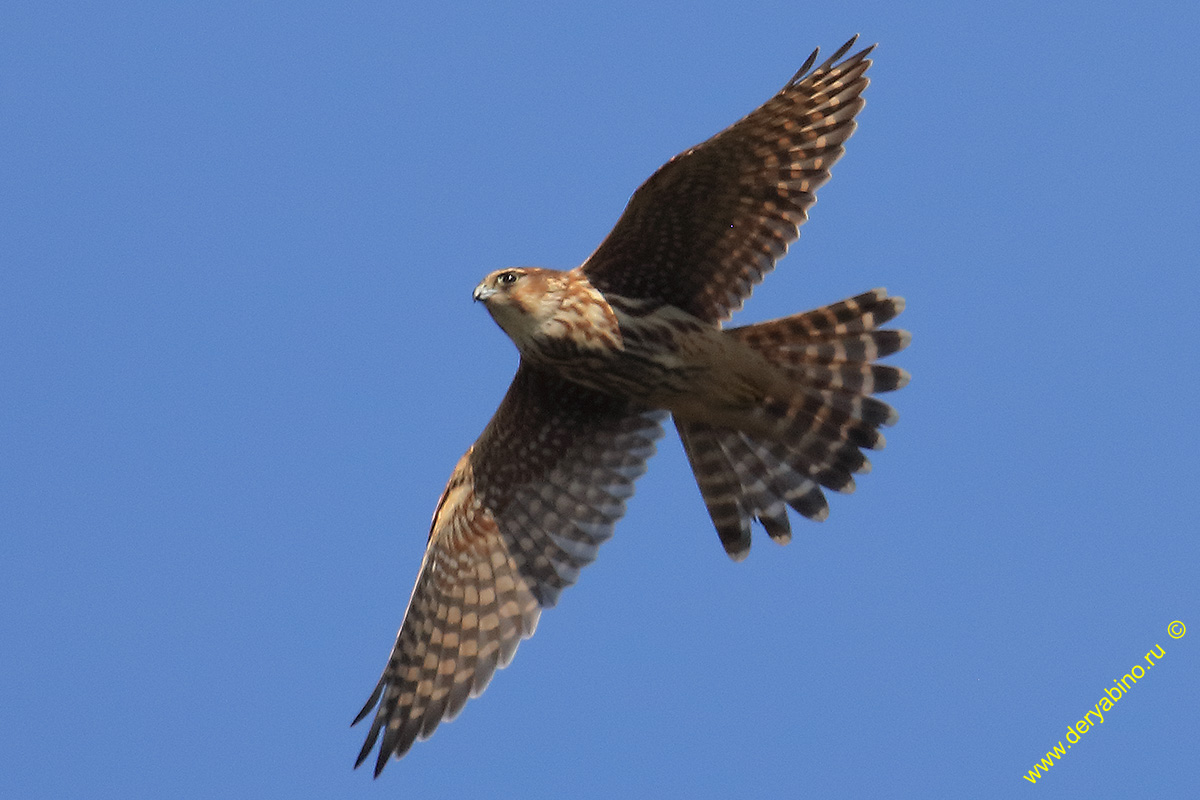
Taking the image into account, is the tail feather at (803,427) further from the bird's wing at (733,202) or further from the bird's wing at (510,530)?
the bird's wing at (510,530)

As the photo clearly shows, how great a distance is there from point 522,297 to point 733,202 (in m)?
1.29

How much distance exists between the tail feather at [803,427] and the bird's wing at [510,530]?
1.89 ft

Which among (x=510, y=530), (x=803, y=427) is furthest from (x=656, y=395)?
(x=510, y=530)

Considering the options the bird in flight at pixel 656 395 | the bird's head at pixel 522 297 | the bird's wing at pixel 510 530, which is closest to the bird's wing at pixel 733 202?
the bird in flight at pixel 656 395

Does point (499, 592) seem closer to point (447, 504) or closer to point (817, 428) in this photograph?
point (447, 504)

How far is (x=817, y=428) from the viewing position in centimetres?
858

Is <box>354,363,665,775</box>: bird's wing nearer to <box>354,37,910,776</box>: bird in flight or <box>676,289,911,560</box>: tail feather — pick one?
<box>354,37,910,776</box>: bird in flight

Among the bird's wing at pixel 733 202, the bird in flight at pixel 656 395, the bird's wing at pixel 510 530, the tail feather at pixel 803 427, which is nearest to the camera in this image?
the bird's wing at pixel 733 202

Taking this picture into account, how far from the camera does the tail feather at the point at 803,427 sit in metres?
8.41

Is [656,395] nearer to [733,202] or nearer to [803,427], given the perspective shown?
[803,427]

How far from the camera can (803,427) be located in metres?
8.61

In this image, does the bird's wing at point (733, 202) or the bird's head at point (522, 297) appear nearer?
the bird's wing at point (733, 202)

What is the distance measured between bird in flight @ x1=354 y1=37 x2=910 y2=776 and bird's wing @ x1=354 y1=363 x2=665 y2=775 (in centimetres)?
1

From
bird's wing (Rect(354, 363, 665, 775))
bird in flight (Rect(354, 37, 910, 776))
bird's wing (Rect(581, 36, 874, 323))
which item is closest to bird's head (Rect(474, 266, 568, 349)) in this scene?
bird in flight (Rect(354, 37, 910, 776))
